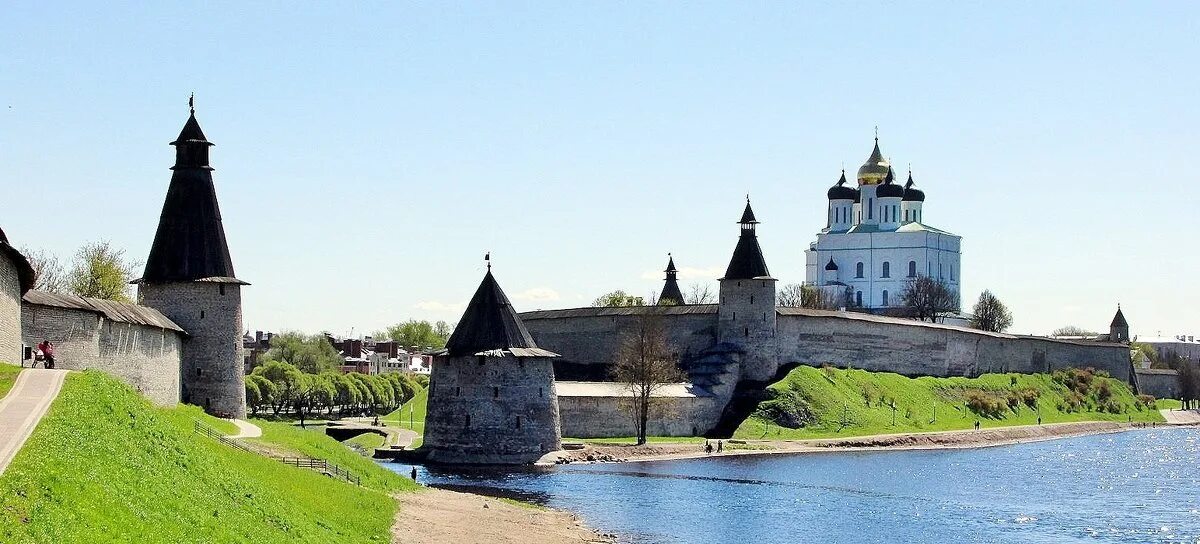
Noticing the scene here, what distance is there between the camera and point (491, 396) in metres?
47.2

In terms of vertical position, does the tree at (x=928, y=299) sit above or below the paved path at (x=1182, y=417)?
above

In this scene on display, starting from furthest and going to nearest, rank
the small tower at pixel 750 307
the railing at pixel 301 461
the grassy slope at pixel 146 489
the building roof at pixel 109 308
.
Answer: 1. the small tower at pixel 750 307
2. the railing at pixel 301 461
3. the building roof at pixel 109 308
4. the grassy slope at pixel 146 489

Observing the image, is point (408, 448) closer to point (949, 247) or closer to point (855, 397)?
point (855, 397)

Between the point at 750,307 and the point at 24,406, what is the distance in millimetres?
46671

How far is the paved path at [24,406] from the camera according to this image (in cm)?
1584

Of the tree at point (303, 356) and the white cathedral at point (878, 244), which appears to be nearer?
the tree at point (303, 356)

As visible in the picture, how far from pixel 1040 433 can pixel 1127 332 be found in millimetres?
42303

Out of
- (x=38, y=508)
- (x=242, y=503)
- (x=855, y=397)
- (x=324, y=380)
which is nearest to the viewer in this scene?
(x=38, y=508)

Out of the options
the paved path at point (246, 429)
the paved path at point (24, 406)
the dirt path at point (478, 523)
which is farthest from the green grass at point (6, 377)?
the paved path at point (246, 429)

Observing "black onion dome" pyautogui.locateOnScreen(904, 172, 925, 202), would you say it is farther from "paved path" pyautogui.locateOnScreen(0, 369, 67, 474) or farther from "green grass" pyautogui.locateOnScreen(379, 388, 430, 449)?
"paved path" pyautogui.locateOnScreen(0, 369, 67, 474)

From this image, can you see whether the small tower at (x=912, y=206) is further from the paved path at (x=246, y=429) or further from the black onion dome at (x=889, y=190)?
the paved path at (x=246, y=429)

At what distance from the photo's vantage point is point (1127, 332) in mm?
108688

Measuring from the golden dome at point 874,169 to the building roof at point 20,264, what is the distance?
91.8 meters

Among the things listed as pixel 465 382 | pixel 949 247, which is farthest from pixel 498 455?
pixel 949 247
